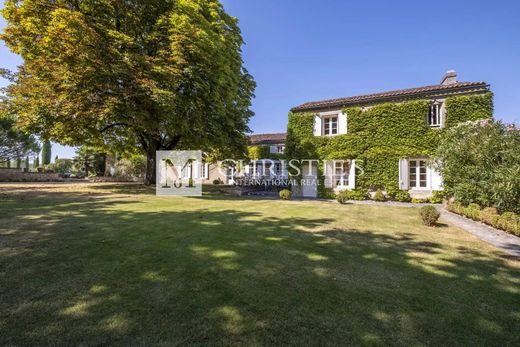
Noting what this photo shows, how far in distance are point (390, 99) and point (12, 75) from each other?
874 inches

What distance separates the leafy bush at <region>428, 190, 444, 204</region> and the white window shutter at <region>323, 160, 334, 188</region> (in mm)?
5647

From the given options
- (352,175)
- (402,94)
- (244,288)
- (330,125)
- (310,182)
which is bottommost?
(244,288)

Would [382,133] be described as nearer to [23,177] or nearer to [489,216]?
[489,216]

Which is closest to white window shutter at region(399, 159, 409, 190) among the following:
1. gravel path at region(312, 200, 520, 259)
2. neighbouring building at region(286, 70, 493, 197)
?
neighbouring building at region(286, 70, 493, 197)

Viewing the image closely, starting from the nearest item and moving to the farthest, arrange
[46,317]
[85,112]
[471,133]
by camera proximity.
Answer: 1. [46,317]
2. [471,133]
3. [85,112]

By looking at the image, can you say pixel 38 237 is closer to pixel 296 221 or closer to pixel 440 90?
pixel 296 221

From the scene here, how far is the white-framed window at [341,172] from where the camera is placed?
1683cm

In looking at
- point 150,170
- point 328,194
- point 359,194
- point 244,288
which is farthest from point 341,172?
point 244,288

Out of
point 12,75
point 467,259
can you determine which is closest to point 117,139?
point 12,75

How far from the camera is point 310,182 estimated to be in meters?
17.8

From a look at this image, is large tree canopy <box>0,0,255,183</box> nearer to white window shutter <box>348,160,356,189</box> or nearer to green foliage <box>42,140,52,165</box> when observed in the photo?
white window shutter <box>348,160,356,189</box>

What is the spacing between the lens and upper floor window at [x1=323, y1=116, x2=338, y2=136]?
17.4 metres

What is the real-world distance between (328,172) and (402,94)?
20.8 ft

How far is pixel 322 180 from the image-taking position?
17438 mm
